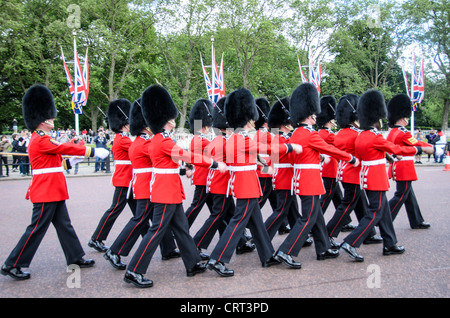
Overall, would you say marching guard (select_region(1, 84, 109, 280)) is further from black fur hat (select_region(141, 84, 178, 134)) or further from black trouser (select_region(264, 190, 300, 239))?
black trouser (select_region(264, 190, 300, 239))

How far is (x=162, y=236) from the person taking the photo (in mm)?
3900

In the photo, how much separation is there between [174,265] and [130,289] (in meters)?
0.79

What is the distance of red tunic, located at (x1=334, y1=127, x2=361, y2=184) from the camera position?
507cm

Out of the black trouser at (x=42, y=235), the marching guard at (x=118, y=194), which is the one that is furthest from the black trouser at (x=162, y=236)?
the marching guard at (x=118, y=194)

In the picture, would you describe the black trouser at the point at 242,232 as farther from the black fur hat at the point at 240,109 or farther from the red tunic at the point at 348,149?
the red tunic at the point at 348,149

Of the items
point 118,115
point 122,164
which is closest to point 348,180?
point 122,164

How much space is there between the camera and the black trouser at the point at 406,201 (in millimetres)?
5641

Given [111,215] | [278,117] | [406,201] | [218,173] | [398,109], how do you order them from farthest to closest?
1. [406,201]
2. [278,117]
3. [398,109]
4. [111,215]
5. [218,173]

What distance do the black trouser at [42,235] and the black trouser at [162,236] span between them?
0.88 m

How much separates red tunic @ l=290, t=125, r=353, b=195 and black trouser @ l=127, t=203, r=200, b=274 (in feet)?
4.11

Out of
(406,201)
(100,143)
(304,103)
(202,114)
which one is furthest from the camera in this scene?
(100,143)

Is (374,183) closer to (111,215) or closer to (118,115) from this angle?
(111,215)

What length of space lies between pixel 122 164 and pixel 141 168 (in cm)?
69

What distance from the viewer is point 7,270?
396 cm
